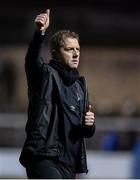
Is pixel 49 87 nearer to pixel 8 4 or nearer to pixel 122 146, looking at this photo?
pixel 122 146

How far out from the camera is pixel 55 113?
242 inches

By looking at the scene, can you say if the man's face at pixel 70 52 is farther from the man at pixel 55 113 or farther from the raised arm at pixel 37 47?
the raised arm at pixel 37 47

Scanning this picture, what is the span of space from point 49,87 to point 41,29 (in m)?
0.42

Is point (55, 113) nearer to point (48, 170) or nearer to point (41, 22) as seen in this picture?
point (48, 170)

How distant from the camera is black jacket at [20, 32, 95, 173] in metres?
6.05

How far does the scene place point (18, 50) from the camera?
98.3 ft

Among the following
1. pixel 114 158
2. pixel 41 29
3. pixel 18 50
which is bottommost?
pixel 114 158

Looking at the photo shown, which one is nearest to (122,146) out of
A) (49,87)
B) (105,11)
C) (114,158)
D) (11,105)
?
(114,158)

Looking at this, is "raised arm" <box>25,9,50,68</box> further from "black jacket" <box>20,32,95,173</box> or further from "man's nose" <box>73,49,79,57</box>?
"man's nose" <box>73,49,79,57</box>

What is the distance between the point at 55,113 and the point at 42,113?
0.11 metres

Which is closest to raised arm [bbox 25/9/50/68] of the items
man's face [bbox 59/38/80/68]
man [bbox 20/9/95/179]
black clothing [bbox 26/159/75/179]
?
man [bbox 20/9/95/179]

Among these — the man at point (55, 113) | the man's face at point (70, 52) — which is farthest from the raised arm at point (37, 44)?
the man's face at point (70, 52)

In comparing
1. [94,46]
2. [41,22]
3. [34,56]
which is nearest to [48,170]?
[34,56]

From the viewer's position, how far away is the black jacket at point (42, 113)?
6051 mm
